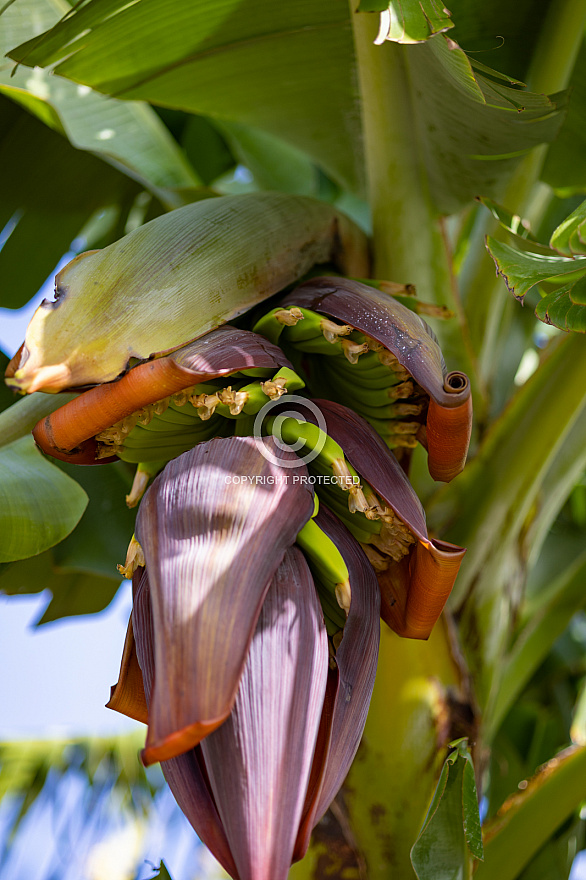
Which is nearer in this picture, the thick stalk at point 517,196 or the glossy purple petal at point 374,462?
the glossy purple petal at point 374,462

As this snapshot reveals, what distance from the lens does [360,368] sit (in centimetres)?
48

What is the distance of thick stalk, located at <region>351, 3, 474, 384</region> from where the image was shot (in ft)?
2.14

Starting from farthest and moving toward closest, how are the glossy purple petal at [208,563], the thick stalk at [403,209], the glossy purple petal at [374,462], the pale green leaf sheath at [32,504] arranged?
the thick stalk at [403,209] → the pale green leaf sheath at [32,504] → the glossy purple petal at [374,462] → the glossy purple petal at [208,563]

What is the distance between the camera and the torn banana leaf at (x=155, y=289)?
40cm

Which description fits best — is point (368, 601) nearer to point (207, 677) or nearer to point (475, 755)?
point (207, 677)

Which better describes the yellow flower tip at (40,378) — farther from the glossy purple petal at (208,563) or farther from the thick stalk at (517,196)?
the thick stalk at (517,196)

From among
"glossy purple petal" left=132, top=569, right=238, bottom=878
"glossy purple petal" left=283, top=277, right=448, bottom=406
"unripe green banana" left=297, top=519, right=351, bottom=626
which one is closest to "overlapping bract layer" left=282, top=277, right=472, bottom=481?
"glossy purple petal" left=283, top=277, right=448, bottom=406

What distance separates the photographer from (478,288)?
31.0 inches

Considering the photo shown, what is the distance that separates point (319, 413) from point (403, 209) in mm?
322

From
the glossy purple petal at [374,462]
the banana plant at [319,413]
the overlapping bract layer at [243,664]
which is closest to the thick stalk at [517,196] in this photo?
the banana plant at [319,413]

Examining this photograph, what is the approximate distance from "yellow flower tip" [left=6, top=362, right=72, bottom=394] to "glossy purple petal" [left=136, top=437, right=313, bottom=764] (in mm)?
82

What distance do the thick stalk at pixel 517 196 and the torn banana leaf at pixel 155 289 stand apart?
12.4 inches

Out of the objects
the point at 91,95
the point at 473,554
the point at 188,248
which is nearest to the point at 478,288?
the point at 473,554

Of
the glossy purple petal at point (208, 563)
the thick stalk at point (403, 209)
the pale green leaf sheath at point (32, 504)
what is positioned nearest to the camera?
the glossy purple petal at point (208, 563)
